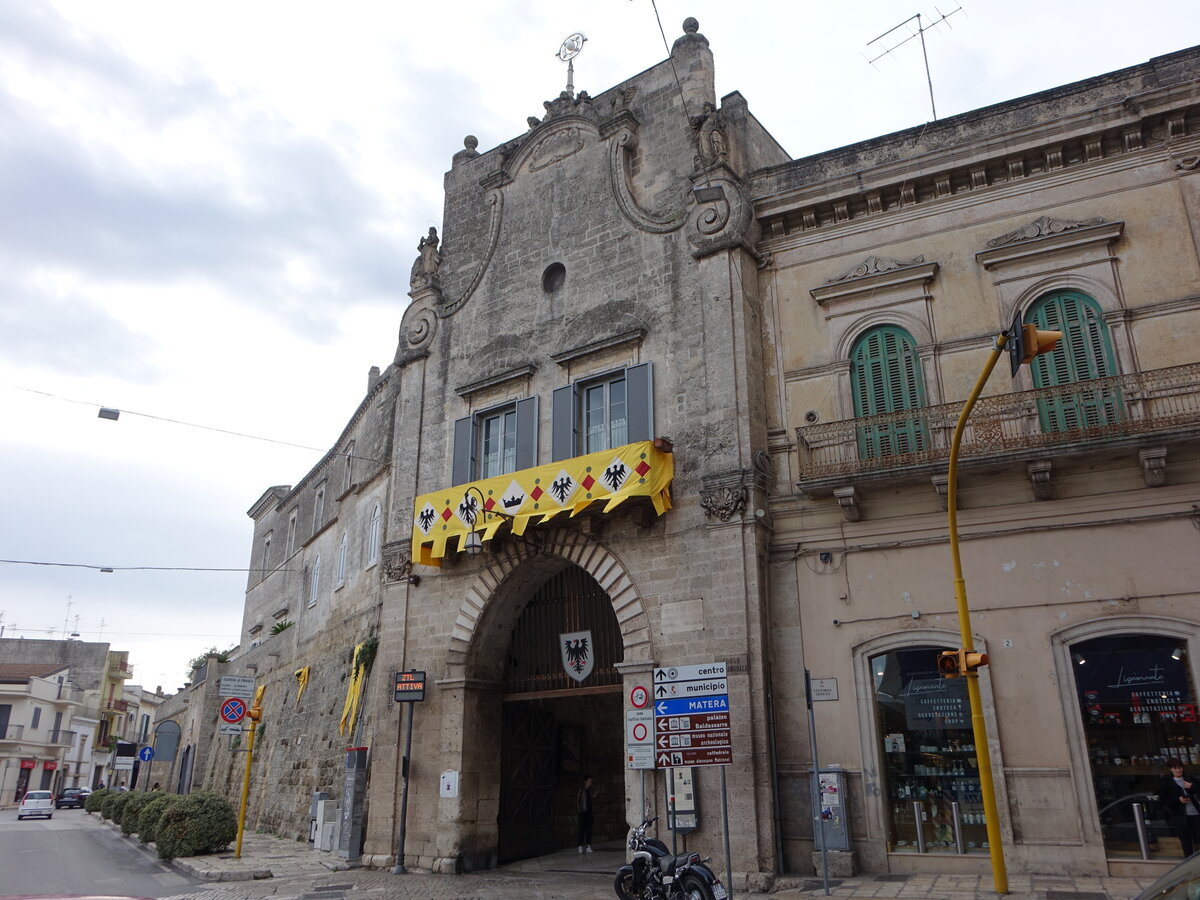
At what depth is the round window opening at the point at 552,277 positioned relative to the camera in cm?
Result: 1784

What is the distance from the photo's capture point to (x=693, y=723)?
1083cm

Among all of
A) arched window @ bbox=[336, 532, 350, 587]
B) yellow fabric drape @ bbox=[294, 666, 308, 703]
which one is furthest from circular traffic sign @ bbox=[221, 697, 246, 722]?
yellow fabric drape @ bbox=[294, 666, 308, 703]

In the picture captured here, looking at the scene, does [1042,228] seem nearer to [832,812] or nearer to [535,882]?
[832,812]

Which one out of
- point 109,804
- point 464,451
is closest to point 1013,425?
point 464,451

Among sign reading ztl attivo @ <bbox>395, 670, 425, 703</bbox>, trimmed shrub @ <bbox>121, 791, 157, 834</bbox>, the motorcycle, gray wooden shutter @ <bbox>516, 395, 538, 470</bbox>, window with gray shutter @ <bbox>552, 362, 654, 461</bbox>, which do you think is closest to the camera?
the motorcycle

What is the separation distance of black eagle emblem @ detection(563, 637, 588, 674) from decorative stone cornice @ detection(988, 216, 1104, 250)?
30.3 ft

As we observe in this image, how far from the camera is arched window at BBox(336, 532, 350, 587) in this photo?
25562mm

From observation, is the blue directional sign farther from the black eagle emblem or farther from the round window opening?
the round window opening

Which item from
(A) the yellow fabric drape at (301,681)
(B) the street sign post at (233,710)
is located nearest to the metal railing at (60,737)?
(A) the yellow fabric drape at (301,681)

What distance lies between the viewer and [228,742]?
33625mm

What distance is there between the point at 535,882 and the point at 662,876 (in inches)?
164

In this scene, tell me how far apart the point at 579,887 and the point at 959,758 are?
5.61 metres

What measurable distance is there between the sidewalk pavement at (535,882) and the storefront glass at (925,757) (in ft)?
1.84

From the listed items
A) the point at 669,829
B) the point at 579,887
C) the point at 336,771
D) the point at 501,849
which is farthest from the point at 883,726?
the point at 336,771
